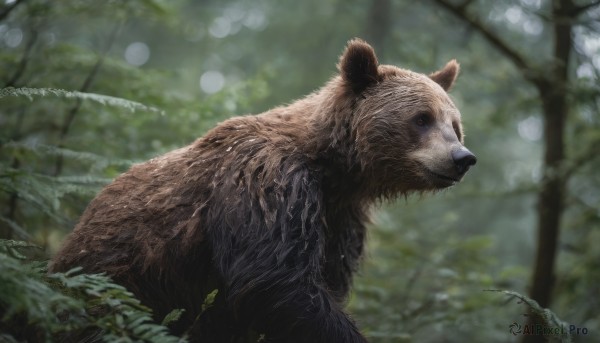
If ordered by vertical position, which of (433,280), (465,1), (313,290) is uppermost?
(465,1)

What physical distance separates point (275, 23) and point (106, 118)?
9.37 metres

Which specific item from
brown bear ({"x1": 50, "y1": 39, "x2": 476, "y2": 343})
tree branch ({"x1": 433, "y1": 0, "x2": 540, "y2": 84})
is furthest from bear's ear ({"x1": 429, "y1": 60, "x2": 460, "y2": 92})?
tree branch ({"x1": 433, "y1": 0, "x2": 540, "y2": 84})

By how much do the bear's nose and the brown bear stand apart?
1 cm

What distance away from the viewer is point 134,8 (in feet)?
26.1

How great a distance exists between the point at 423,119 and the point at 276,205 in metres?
1.44

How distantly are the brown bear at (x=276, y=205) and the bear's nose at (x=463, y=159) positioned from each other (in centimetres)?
1

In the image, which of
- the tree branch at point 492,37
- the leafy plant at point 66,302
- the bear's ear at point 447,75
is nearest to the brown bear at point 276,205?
the bear's ear at point 447,75

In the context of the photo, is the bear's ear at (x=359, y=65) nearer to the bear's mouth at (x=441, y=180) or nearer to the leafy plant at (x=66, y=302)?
the bear's mouth at (x=441, y=180)

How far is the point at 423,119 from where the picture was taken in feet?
16.7

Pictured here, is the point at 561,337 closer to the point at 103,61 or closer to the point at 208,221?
the point at 208,221

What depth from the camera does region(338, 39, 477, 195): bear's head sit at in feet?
16.3

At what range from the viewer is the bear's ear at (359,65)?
16.9 feet

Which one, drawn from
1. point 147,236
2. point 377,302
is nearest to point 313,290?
point 147,236

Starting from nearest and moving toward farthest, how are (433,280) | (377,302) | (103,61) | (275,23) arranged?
1. (103,61)
2. (377,302)
3. (433,280)
4. (275,23)
